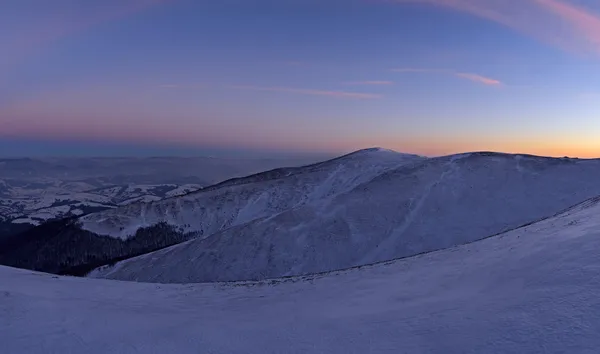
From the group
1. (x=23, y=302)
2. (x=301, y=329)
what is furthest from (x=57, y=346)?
(x=301, y=329)

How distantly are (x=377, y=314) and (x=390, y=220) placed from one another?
65923mm

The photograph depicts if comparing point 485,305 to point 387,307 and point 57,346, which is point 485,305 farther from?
point 57,346

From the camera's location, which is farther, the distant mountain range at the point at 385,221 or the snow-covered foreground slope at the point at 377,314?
the distant mountain range at the point at 385,221

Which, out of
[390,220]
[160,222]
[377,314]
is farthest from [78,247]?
[377,314]

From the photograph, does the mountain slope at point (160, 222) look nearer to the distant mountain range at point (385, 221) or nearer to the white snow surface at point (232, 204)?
the white snow surface at point (232, 204)

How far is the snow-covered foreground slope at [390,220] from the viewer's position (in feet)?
242

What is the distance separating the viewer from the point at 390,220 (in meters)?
81.0

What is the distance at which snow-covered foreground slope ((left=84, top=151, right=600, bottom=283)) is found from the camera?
7362 cm

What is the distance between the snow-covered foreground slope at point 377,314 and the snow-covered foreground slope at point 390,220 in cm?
4811

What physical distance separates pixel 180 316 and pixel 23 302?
6251 mm

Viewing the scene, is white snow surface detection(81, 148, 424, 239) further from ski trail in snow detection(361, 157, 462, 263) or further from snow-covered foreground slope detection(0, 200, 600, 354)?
snow-covered foreground slope detection(0, 200, 600, 354)

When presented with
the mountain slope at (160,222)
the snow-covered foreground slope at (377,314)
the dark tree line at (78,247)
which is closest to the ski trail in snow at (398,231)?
the mountain slope at (160,222)

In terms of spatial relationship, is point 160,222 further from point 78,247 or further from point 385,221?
point 385,221

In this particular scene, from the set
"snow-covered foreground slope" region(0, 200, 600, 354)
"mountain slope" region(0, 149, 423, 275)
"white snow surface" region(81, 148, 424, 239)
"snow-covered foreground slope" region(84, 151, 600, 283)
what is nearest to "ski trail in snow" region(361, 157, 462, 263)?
"snow-covered foreground slope" region(84, 151, 600, 283)
